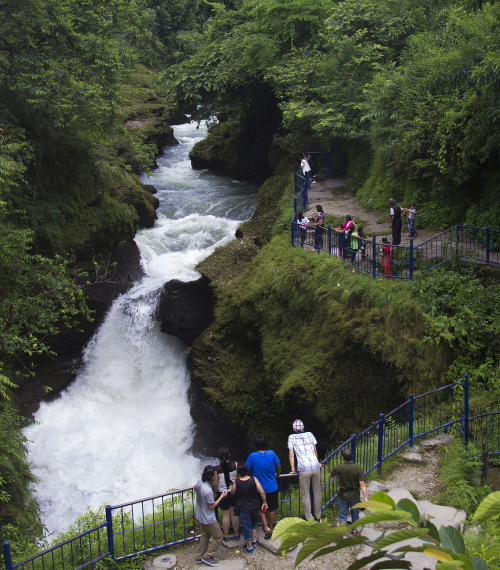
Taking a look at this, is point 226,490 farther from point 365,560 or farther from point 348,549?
point 365,560

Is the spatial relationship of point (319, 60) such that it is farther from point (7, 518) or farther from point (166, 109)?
point (7, 518)

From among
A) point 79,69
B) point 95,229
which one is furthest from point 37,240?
point 79,69

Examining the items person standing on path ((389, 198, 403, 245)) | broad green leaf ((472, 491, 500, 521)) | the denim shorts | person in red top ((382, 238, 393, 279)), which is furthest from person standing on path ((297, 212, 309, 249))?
broad green leaf ((472, 491, 500, 521))

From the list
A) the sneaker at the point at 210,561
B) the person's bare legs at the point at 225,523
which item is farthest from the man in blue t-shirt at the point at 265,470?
the sneaker at the point at 210,561

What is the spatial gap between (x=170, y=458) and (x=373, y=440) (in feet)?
24.3

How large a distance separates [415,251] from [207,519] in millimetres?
9047

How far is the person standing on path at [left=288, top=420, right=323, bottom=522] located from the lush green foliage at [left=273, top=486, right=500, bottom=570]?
17.7 feet

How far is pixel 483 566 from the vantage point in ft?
6.61

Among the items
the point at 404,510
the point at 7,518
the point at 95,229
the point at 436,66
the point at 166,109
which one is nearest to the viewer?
the point at 404,510

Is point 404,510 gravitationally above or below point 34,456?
above

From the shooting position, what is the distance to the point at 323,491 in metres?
8.40

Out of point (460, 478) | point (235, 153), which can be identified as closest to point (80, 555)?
point (460, 478)

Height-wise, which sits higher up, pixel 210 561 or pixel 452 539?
pixel 452 539

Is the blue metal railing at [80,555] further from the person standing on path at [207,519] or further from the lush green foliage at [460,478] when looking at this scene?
the lush green foliage at [460,478]
